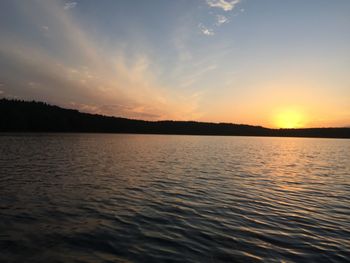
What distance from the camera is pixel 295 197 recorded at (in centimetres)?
2072

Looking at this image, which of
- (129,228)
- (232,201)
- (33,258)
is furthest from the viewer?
(232,201)

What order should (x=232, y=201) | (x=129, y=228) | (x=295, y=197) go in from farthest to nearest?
1. (x=295, y=197)
2. (x=232, y=201)
3. (x=129, y=228)

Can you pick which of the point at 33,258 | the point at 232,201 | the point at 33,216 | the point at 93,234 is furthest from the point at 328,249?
the point at 33,216

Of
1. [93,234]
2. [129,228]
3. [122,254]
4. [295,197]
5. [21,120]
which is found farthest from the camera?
[21,120]

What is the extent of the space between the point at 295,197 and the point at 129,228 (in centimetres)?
1382

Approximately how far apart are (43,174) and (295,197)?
75.8 ft

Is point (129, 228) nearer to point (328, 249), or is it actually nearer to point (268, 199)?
point (328, 249)

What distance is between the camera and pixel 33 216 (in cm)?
1403

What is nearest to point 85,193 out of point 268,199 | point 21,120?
point 268,199

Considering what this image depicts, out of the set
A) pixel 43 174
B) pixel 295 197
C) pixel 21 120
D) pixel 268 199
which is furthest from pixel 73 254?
pixel 21 120

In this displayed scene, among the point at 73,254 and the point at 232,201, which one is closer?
the point at 73,254

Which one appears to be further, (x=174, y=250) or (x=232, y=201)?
(x=232, y=201)

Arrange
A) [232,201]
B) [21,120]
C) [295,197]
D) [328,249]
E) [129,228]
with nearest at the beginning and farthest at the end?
[328,249] → [129,228] → [232,201] → [295,197] → [21,120]

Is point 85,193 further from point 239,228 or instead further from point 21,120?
point 21,120
